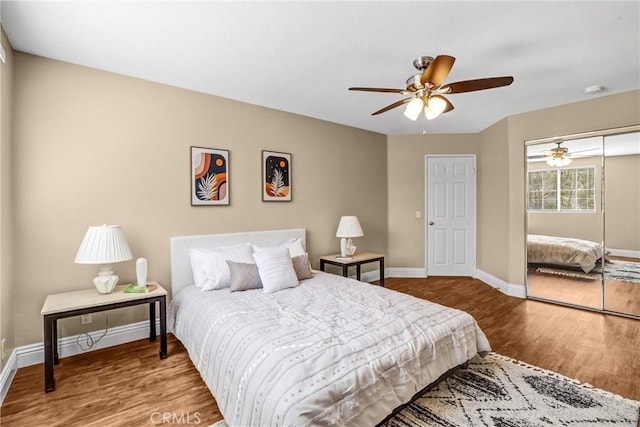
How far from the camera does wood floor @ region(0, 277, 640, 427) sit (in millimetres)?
1899

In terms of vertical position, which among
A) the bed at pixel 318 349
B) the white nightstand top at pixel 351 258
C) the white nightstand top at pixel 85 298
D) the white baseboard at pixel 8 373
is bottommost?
the white baseboard at pixel 8 373

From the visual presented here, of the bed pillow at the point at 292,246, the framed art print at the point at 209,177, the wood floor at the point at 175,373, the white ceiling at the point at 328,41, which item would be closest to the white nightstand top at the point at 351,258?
the bed pillow at the point at 292,246

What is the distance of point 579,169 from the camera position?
378 cm

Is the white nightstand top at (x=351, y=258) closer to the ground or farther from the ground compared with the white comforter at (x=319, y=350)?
farther from the ground

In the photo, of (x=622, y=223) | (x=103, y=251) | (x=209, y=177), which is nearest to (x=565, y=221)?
(x=622, y=223)

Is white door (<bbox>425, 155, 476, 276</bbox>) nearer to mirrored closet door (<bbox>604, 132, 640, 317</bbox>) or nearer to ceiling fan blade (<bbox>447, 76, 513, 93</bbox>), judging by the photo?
mirrored closet door (<bbox>604, 132, 640, 317</bbox>)

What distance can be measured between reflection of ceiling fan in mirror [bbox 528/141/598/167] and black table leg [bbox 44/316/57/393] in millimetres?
5413

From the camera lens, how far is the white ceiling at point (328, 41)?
2002mm

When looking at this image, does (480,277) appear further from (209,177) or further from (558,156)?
(209,177)

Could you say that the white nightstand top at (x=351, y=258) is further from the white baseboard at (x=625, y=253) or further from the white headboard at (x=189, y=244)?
the white baseboard at (x=625, y=253)

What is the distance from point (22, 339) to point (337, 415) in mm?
2701

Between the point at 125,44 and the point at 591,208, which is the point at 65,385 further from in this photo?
the point at 591,208

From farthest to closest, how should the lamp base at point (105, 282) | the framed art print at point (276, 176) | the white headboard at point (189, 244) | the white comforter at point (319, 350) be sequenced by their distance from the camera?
the framed art print at point (276, 176), the white headboard at point (189, 244), the lamp base at point (105, 282), the white comforter at point (319, 350)

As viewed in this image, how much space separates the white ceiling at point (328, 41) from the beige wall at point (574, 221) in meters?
0.89
